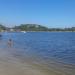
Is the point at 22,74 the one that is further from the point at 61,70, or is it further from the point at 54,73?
the point at 61,70

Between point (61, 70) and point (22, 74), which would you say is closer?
point (22, 74)

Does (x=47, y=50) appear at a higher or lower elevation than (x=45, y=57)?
lower

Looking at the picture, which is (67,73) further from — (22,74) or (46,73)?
(22,74)

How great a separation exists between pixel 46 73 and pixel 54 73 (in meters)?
0.72

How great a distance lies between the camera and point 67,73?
17.5 metres

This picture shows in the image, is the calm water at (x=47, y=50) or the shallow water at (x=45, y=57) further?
the calm water at (x=47, y=50)

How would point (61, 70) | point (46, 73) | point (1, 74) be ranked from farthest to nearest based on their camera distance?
1. point (61, 70)
2. point (46, 73)
3. point (1, 74)

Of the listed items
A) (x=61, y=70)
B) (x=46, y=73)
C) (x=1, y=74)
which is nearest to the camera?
(x=1, y=74)

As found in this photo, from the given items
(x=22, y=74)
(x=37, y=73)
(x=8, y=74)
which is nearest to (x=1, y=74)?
(x=8, y=74)

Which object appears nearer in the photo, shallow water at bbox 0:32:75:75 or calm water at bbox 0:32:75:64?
shallow water at bbox 0:32:75:75

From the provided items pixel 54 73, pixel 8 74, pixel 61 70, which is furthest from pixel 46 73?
pixel 8 74

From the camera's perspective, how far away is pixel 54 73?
1755 centimetres

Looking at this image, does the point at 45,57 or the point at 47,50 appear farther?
the point at 47,50

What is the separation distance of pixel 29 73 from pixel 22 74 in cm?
78
